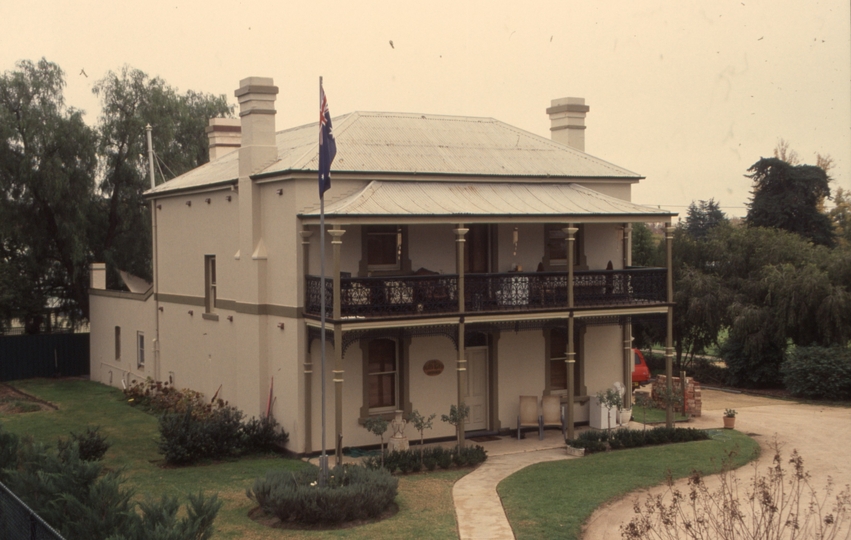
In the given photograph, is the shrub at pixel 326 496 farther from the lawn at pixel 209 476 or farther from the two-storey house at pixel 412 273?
the two-storey house at pixel 412 273

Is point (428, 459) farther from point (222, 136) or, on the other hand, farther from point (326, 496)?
point (222, 136)

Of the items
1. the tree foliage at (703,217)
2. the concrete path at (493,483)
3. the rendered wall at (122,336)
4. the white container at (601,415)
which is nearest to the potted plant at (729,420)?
the white container at (601,415)

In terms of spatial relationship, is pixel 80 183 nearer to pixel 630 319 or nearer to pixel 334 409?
pixel 334 409

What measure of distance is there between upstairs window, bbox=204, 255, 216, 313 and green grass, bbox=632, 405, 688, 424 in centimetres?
1150

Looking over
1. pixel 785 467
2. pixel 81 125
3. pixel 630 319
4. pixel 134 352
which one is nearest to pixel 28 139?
pixel 81 125

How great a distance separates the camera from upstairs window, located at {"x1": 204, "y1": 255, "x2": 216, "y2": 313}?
80.8 feet

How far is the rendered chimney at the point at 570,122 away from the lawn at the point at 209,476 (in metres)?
11.0

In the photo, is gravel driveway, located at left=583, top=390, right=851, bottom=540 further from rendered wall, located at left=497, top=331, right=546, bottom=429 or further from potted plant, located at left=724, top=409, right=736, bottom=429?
rendered wall, located at left=497, top=331, right=546, bottom=429

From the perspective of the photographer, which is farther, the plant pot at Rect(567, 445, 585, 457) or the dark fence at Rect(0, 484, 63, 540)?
the plant pot at Rect(567, 445, 585, 457)

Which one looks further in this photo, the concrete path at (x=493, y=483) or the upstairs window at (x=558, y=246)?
the upstairs window at (x=558, y=246)

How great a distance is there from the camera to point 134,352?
98.0ft

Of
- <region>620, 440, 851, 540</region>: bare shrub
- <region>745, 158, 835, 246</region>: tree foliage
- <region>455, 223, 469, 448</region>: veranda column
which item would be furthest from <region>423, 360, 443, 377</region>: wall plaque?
<region>745, 158, 835, 246</region>: tree foliage

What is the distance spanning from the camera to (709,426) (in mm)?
23250

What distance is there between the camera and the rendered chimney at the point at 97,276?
1310 inches
